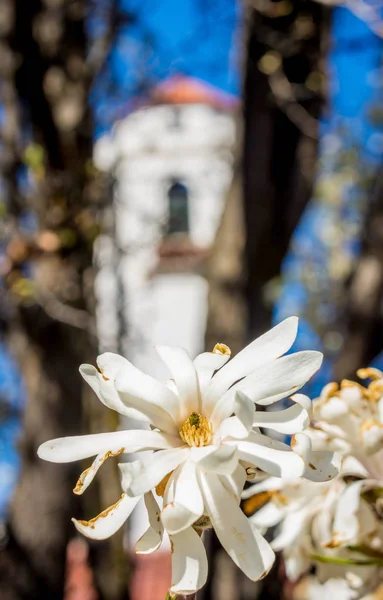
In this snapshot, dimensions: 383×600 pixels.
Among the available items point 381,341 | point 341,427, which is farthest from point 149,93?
point 341,427

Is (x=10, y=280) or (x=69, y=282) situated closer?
(x=10, y=280)

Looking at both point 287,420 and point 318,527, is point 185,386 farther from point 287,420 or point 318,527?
point 318,527

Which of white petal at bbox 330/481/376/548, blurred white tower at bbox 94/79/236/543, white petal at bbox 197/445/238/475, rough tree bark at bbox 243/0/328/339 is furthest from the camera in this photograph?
blurred white tower at bbox 94/79/236/543

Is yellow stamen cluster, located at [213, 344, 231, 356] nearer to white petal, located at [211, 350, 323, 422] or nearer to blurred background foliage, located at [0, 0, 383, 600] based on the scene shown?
white petal, located at [211, 350, 323, 422]

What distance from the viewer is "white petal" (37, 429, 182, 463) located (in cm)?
29

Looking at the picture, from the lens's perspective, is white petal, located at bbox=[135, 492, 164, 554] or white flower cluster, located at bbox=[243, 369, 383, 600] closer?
white petal, located at bbox=[135, 492, 164, 554]

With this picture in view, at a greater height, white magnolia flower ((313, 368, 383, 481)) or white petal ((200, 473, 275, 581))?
white petal ((200, 473, 275, 581))

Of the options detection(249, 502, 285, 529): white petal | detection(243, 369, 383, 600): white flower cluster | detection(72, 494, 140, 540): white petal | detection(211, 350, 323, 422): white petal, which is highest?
detection(211, 350, 323, 422): white petal

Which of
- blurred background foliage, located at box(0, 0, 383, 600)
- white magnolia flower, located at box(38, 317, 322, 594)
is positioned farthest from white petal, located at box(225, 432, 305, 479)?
blurred background foliage, located at box(0, 0, 383, 600)

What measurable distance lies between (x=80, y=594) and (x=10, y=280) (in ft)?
5.96

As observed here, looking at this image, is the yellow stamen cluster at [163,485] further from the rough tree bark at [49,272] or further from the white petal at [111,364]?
the rough tree bark at [49,272]

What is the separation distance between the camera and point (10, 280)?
1.59 metres

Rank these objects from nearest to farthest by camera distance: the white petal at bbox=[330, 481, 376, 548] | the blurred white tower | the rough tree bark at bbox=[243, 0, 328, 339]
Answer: the white petal at bbox=[330, 481, 376, 548]
the rough tree bark at bbox=[243, 0, 328, 339]
the blurred white tower

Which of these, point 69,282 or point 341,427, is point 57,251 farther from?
point 341,427
